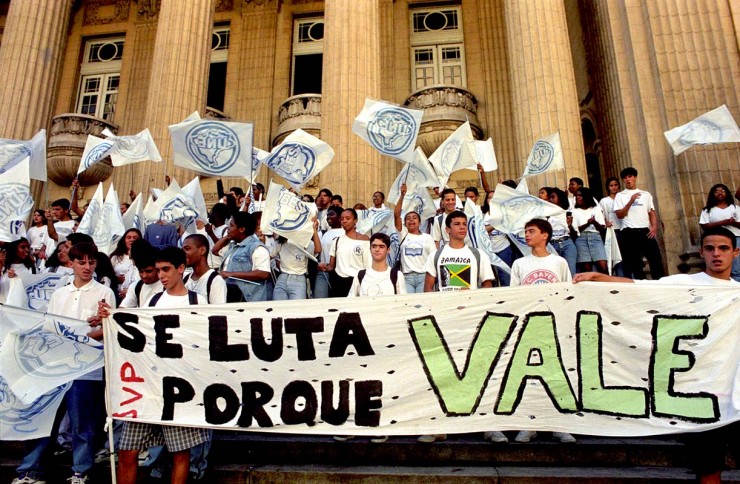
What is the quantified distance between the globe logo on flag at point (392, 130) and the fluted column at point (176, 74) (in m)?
6.57

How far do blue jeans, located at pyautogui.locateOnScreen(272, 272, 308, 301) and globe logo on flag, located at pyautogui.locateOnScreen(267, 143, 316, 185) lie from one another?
2.22 metres

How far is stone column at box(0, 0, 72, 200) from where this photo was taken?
14.1 metres

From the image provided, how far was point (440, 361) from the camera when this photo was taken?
173 inches

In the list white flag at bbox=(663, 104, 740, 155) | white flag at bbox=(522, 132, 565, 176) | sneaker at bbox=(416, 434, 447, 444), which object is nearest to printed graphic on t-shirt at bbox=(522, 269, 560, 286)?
sneaker at bbox=(416, 434, 447, 444)

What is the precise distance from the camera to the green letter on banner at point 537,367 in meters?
4.23

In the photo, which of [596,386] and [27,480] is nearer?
[596,386]

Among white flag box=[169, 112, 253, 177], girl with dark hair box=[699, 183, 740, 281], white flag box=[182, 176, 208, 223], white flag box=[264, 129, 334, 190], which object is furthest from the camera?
white flag box=[182, 176, 208, 223]

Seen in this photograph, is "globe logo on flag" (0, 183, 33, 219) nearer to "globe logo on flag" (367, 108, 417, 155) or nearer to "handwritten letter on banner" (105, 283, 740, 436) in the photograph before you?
"handwritten letter on banner" (105, 283, 740, 436)

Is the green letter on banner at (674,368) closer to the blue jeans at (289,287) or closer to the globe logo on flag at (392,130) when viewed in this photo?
the blue jeans at (289,287)

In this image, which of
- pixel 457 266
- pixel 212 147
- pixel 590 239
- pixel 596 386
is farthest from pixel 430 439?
pixel 212 147

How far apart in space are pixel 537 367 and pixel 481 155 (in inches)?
Answer: 239

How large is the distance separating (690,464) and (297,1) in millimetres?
20556

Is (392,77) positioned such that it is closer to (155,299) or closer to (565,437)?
(155,299)

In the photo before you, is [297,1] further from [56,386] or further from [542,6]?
[56,386]
